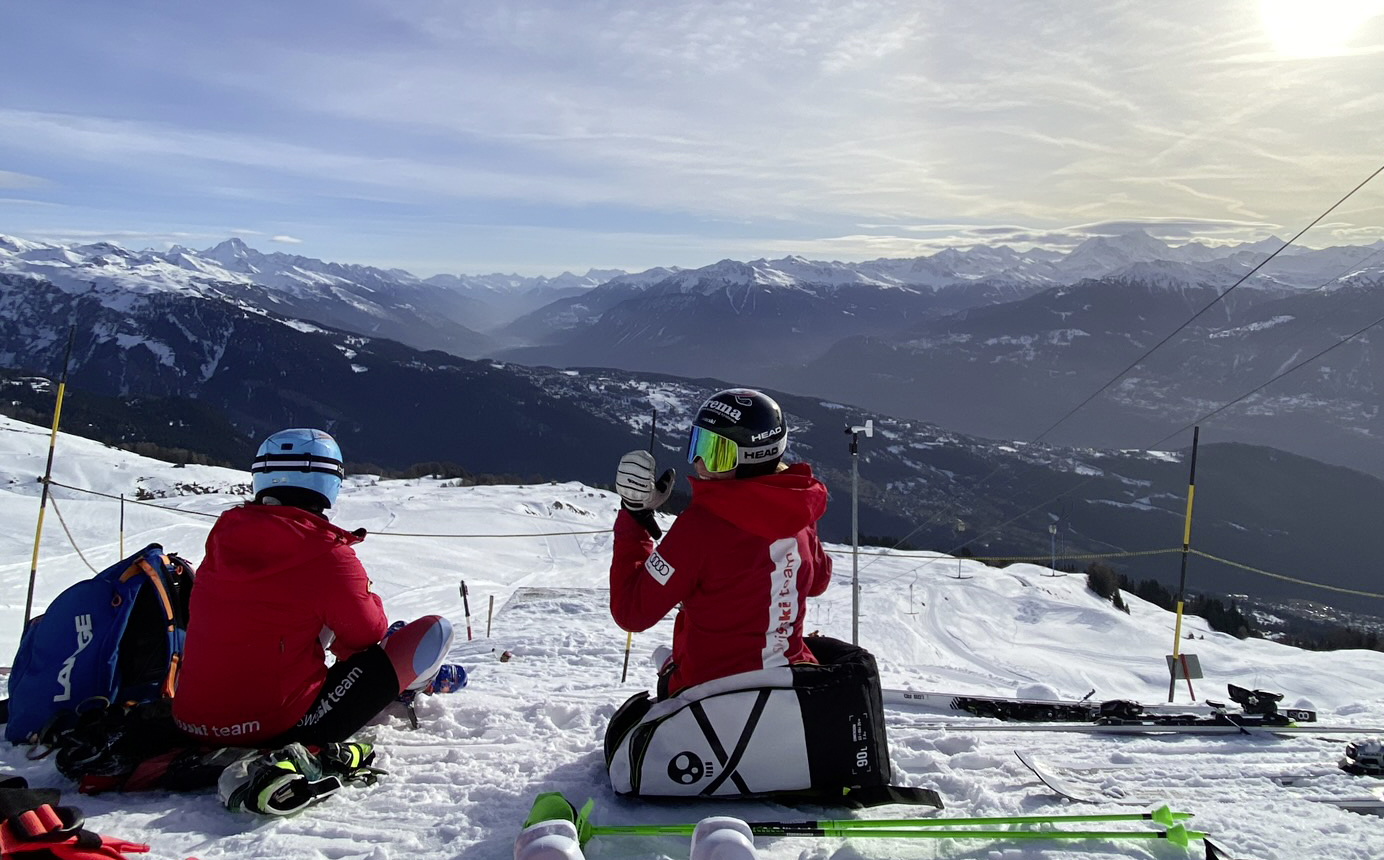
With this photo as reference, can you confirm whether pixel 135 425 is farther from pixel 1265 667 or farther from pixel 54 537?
pixel 1265 667

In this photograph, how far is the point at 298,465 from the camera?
3938 mm

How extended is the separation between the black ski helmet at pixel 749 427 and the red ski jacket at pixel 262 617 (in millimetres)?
1780

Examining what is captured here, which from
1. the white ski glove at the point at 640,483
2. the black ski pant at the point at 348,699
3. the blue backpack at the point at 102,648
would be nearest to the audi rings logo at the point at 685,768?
the white ski glove at the point at 640,483

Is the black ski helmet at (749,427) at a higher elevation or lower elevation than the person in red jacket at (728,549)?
higher

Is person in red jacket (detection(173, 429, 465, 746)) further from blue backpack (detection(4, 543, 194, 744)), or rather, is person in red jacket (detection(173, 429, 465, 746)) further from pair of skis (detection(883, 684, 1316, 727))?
pair of skis (detection(883, 684, 1316, 727))

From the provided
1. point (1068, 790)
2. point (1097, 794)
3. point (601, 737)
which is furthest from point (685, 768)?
point (1097, 794)

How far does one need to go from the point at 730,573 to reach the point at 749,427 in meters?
0.69

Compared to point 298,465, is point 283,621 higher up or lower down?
lower down

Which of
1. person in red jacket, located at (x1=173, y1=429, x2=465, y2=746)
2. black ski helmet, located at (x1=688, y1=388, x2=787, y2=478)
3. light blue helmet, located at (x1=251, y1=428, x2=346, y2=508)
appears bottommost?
person in red jacket, located at (x1=173, y1=429, x2=465, y2=746)

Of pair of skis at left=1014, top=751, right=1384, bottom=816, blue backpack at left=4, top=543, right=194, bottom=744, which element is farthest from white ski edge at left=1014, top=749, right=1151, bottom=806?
blue backpack at left=4, top=543, right=194, bottom=744

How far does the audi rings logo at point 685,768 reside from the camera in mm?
3730

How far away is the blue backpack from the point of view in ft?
13.9

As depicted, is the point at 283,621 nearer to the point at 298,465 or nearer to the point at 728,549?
the point at 298,465

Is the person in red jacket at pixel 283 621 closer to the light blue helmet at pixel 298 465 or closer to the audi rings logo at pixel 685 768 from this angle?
the light blue helmet at pixel 298 465
